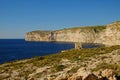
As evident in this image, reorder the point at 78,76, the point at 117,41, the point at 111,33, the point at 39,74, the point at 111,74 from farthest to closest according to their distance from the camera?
the point at 111,33
the point at 117,41
the point at 39,74
the point at 111,74
the point at 78,76

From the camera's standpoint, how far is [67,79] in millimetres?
21516

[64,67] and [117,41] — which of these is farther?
[117,41]

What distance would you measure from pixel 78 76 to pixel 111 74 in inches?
135

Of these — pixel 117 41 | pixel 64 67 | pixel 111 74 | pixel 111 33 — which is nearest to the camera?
pixel 111 74

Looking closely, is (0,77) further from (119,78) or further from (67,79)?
(119,78)

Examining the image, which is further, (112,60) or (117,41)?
(117,41)

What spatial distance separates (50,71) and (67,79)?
1035 centimetres

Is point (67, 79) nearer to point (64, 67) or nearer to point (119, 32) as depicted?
point (64, 67)

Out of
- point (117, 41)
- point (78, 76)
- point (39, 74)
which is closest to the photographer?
point (78, 76)

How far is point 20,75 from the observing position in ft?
106

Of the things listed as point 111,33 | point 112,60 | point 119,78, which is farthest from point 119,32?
point 119,78

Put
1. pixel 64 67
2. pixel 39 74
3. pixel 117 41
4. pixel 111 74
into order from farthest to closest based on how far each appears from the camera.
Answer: pixel 117 41
pixel 64 67
pixel 39 74
pixel 111 74

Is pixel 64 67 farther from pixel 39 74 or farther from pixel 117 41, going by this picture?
pixel 117 41

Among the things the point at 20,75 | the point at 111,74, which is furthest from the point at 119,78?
the point at 20,75
